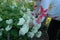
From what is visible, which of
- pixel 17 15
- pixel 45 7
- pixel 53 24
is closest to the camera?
pixel 45 7

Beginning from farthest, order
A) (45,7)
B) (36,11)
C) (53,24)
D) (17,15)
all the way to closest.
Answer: (53,24) → (17,15) → (36,11) → (45,7)

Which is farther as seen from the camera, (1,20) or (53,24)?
(53,24)

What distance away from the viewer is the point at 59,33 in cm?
353

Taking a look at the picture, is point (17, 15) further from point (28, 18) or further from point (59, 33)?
point (59, 33)

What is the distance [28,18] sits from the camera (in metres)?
2.56

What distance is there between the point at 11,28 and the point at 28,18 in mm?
230

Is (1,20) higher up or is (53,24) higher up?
(1,20)

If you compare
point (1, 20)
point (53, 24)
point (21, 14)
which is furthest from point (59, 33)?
point (1, 20)

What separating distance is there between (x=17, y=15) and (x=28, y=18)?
184mm

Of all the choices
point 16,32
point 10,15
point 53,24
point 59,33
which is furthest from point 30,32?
point 59,33

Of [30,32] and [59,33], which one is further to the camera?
[59,33]

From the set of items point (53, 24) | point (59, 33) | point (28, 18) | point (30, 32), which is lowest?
point (59, 33)

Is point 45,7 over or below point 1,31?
over

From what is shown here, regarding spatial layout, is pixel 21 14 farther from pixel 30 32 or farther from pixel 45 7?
pixel 45 7
